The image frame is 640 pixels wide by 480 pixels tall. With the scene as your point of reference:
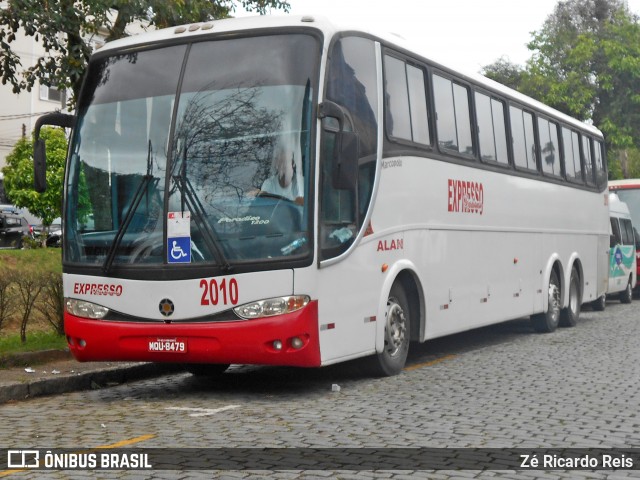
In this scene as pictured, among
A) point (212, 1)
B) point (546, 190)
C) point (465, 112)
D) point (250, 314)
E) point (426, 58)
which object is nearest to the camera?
point (250, 314)

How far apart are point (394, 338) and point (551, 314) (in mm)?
6894

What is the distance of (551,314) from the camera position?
1780 cm

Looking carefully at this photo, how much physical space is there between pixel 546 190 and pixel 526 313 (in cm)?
A: 233

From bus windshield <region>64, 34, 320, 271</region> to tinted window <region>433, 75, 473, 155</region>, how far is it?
3.28m

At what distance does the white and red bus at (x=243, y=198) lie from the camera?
9695mm

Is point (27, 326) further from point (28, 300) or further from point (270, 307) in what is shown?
point (270, 307)

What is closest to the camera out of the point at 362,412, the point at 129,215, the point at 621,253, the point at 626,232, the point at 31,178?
the point at 362,412

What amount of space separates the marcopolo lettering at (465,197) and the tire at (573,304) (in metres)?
5.14

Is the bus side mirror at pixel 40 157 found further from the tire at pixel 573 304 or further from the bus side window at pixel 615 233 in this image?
the bus side window at pixel 615 233

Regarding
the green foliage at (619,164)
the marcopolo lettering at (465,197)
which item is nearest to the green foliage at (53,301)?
the marcopolo lettering at (465,197)

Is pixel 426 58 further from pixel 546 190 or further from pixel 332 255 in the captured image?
pixel 546 190

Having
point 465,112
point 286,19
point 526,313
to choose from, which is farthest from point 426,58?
point 526,313

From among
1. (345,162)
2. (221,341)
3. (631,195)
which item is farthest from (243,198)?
(631,195)

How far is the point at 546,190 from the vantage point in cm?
1769
